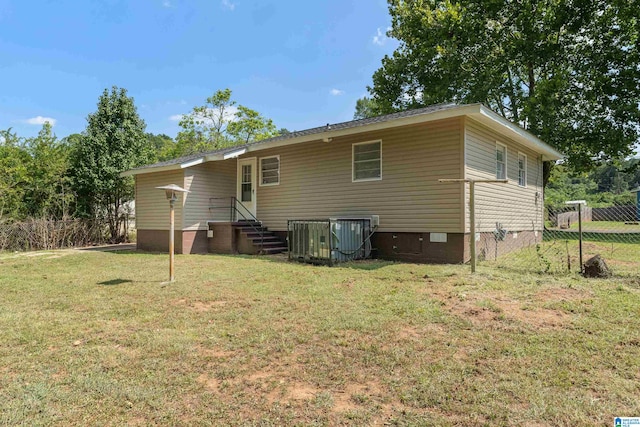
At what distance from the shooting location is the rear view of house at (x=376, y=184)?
798cm

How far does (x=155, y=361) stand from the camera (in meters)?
3.05

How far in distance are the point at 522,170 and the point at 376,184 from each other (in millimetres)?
5340

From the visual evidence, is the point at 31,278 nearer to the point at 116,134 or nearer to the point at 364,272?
the point at 364,272

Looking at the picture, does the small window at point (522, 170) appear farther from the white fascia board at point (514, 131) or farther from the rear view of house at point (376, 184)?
the white fascia board at point (514, 131)

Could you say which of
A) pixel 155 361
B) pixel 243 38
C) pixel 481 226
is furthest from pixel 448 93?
pixel 155 361

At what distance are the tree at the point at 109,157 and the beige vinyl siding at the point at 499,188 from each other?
45.1ft

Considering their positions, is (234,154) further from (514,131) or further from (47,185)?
(47,185)

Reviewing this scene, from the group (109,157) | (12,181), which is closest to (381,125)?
(109,157)

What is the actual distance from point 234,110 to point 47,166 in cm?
1518

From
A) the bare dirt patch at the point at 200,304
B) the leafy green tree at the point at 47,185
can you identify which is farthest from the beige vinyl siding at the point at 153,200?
the bare dirt patch at the point at 200,304

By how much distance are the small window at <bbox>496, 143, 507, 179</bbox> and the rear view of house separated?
0.09 feet

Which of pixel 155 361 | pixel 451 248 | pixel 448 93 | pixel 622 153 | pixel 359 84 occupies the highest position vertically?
pixel 359 84

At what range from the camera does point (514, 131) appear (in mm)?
9078

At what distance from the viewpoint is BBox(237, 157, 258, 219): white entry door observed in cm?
1182
